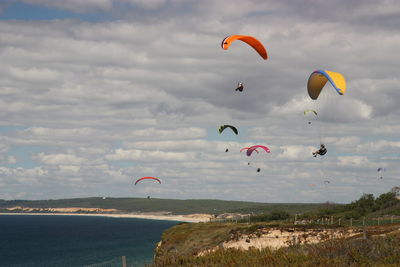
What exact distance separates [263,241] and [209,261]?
3059cm

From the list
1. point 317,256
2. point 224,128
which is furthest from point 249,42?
point 317,256

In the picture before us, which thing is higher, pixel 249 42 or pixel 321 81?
pixel 249 42

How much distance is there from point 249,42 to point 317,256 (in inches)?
897

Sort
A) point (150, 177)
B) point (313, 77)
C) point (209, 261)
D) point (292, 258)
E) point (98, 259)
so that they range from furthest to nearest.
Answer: point (98, 259)
point (150, 177)
point (313, 77)
point (209, 261)
point (292, 258)

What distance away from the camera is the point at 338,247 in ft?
69.8

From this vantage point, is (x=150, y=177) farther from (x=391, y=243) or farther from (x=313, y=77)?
(x=391, y=243)

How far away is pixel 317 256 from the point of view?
20.2 metres

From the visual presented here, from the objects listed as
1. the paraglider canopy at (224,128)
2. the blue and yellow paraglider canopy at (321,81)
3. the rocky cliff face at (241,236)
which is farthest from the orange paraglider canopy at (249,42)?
the rocky cliff face at (241,236)

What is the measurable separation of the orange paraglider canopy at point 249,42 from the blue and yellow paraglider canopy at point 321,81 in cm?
445

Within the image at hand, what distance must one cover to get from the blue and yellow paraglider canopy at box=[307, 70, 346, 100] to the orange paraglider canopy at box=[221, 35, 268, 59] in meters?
4.45

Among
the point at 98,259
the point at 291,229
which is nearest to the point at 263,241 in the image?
Answer: the point at 291,229

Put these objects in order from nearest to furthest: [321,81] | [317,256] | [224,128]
→ 1. [317,256]
2. [321,81]
3. [224,128]

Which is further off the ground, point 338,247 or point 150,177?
point 150,177

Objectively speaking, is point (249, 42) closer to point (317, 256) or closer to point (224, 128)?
point (224, 128)
